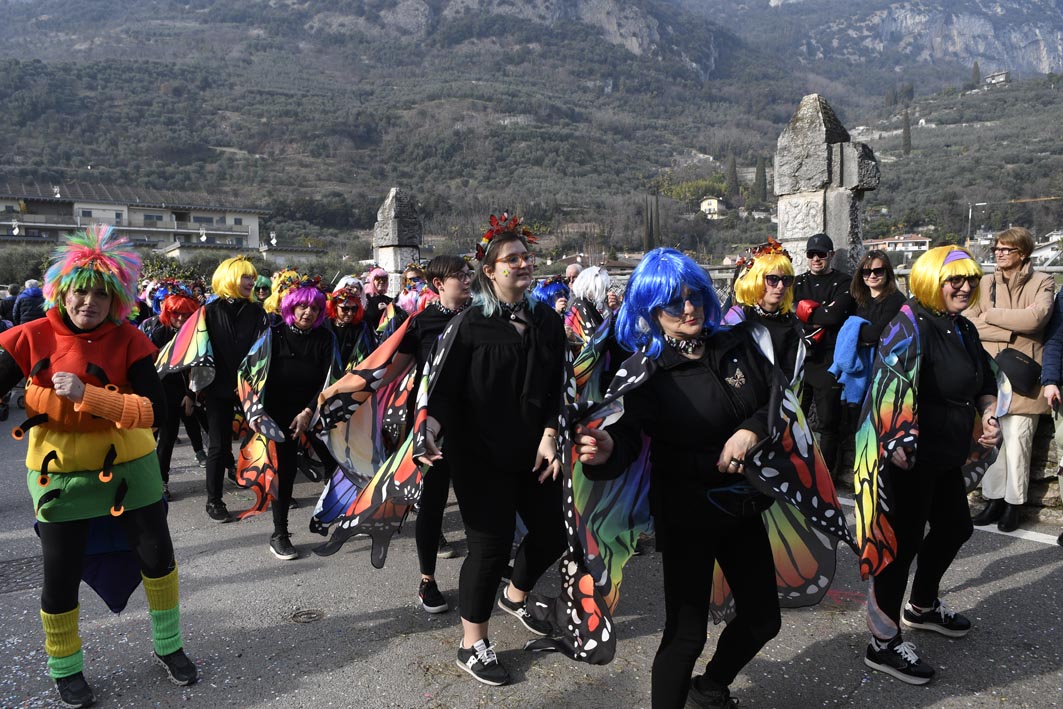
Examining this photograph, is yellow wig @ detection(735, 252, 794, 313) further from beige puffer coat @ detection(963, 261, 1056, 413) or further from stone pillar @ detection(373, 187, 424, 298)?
stone pillar @ detection(373, 187, 424, 298)

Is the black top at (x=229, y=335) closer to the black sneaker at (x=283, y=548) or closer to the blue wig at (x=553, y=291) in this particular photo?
the black sneaker at (x=283, y=548)

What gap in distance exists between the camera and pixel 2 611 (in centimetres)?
412

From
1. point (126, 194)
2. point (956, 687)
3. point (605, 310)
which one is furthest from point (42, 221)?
point (956, 687)

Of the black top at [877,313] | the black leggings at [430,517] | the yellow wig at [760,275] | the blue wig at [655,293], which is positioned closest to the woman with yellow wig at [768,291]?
the yellow wig at [760,275]

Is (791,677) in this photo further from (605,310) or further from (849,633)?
(605,310)

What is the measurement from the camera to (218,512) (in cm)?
584

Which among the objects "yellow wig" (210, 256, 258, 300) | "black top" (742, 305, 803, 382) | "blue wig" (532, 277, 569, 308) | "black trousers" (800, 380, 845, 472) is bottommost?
"black trousers" (800, 380, 845, 472)

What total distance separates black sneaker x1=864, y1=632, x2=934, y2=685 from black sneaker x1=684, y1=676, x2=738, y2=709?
835mm

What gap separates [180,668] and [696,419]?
8.37 feet

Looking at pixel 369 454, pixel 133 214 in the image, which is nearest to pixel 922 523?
pixel 369 454

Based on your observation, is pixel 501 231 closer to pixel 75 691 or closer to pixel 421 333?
pixel 421 333

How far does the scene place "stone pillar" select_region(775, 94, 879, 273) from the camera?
780 cm

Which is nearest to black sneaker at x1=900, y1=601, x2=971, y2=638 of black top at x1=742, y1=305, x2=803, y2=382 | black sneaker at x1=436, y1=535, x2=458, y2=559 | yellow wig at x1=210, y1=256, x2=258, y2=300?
black top at x1=742, y1=305, x2=803, y2=382

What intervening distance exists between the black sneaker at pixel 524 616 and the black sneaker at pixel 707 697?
99 centimetres
